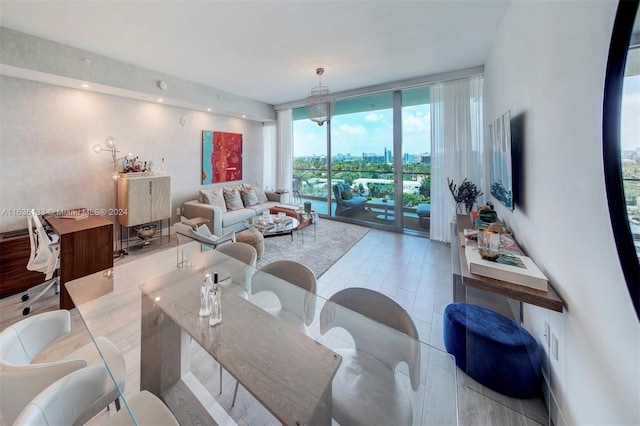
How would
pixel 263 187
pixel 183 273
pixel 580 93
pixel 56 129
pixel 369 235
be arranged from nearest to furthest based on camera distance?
pixel 580 93 < pixel 183 273 < pixel 56 129 < pixel 369 235 < pixel 263 187

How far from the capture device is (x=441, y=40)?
311 cm

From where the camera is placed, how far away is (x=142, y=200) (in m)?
4.02

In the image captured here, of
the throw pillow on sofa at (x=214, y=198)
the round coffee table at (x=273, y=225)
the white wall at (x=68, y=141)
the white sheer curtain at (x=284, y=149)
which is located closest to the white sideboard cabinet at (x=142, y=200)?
the white wall at (x=68, y=141)

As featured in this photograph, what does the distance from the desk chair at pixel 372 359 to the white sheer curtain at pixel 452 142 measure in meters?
3.72

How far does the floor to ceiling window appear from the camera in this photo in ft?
15.8

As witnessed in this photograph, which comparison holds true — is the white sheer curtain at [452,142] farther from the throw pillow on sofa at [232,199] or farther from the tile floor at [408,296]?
the throw pillow on sofa at [232,199]

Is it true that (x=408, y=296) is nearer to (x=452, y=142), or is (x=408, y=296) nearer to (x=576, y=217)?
(x=576, y=217)

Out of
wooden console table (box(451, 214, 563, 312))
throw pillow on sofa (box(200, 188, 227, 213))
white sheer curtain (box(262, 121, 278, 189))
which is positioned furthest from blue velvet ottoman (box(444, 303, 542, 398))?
white sheer curtain (box(262, 121, 278, 189))

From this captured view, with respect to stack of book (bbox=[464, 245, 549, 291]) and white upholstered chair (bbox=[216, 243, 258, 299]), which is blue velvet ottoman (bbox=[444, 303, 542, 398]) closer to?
stack of book (bbox=[464, 245, 549, 291])

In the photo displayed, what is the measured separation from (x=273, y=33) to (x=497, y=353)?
3.69 meters

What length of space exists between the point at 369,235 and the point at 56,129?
204 inches

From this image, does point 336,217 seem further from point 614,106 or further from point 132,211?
point 614,106

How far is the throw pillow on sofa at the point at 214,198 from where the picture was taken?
4968mm

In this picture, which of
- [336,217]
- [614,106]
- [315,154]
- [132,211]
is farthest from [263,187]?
[614,106]
